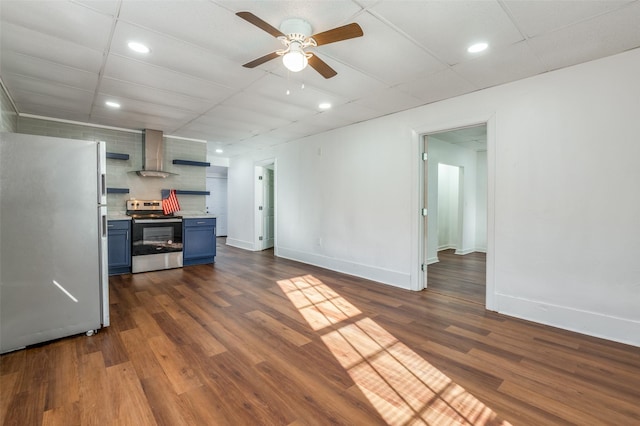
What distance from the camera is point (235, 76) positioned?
9.97ft

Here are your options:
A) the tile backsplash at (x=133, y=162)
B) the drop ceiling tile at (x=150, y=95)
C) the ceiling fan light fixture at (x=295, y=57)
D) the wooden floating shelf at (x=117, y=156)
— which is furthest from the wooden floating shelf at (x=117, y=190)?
the ceiling fan light fixture at (x=295, y=57)

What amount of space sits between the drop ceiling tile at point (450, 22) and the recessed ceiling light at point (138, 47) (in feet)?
6.34

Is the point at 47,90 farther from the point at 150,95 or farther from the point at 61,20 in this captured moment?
the point at 61,20

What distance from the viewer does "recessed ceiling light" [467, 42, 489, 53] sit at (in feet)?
7.94

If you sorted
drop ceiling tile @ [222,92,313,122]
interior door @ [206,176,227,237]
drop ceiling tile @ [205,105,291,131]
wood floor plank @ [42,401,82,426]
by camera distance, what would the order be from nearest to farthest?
wood floor plank @ [42,401,82,426] → drop ceiling tile @ [222,92,313,122] → drop ceiling tile @ [205,105,291,131] → interior door @ [206,176,227,237]

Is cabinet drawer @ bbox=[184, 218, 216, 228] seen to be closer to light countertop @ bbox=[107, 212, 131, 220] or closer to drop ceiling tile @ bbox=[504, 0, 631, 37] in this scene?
light countertop @ bbox=[107, 212, 131, 220]

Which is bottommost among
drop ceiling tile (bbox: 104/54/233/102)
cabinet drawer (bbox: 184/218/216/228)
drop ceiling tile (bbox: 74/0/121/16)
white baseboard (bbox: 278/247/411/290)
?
white baseboard (bbox: 278/247/411/290)

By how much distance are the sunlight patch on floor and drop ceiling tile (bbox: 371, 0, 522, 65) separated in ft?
8.33

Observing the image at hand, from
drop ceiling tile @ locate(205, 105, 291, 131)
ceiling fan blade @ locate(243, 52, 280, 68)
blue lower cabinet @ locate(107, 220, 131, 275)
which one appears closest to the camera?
ceiling fan blade @ locate(243, 52, 280, 68)

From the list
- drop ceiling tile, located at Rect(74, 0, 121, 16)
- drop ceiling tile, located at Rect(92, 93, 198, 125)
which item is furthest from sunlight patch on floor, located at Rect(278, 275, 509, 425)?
drop ceiling tile, located at Rect(92, 93, 198, 125)

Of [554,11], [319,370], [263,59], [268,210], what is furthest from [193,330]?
[268,210]

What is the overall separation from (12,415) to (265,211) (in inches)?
231

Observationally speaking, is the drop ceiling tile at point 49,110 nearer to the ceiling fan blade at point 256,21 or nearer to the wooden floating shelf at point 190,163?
the wooden floating shelf at point 190,163

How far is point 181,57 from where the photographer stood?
8.71 ft
